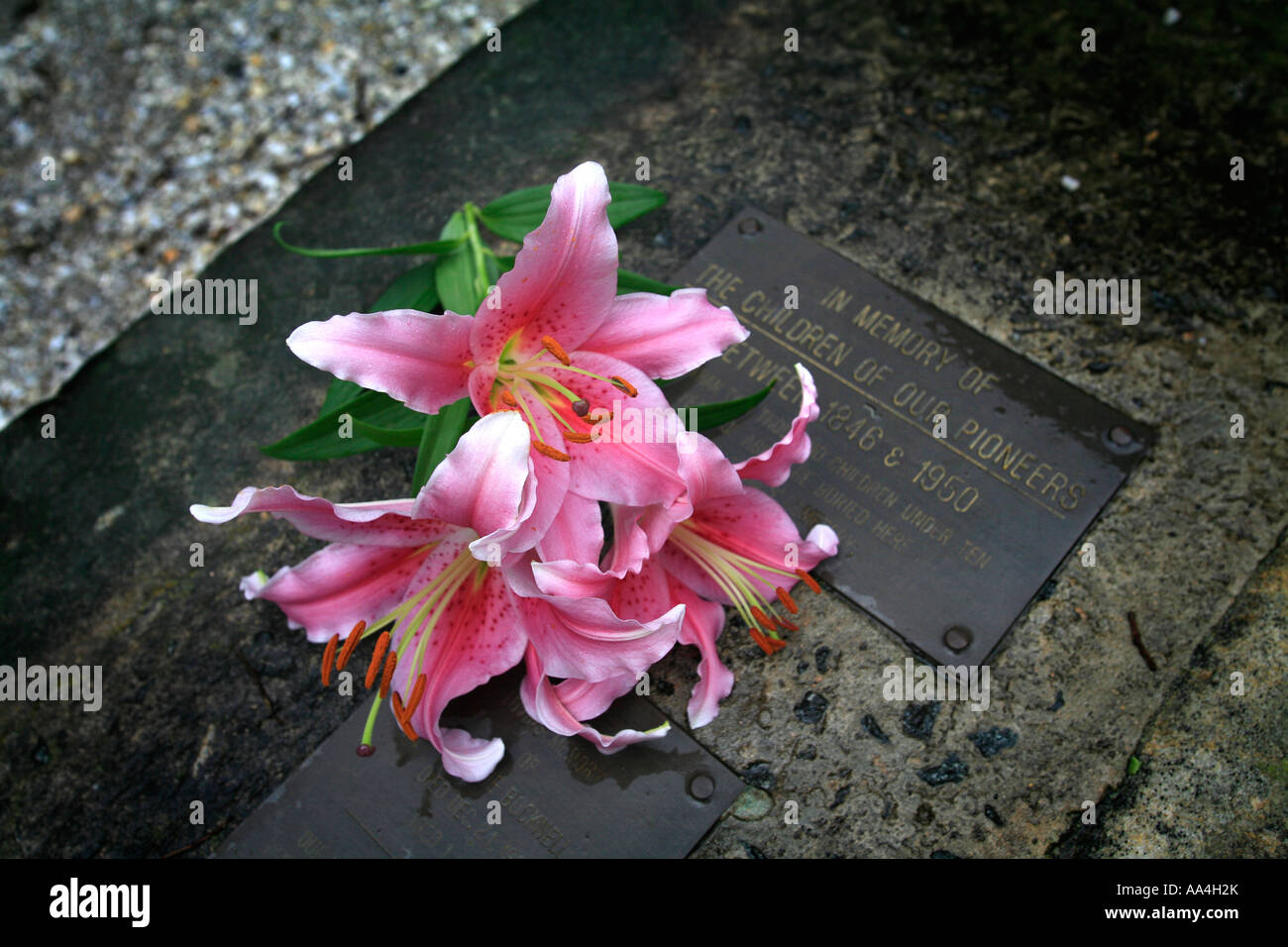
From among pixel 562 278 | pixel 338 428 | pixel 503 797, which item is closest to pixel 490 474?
pixel 562 278

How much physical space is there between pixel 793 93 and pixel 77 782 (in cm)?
254

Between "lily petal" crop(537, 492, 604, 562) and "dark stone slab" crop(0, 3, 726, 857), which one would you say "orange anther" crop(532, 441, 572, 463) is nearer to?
"lily petal" crop(537, 492, 604, 562)

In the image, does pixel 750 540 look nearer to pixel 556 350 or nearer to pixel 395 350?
pixel 556 350

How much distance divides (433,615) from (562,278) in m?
0.67

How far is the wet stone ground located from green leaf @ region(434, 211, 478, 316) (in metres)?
0.45

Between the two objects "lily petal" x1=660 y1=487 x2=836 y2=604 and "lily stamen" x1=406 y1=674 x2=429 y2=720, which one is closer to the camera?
"lily stamen" x1=406 y1=674 x2=429 y2=720

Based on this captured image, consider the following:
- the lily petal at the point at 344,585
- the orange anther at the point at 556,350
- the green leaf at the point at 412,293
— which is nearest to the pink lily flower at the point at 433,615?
the lily petal at the point at 344,585

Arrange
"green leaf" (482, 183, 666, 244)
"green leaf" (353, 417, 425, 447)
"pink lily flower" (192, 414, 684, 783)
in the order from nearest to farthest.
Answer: "pink lily flower" (192, 414, 684, 783) → "green leaf" (353, 417, 425, 447) → "green leaf" (482, 183, 666, 244)

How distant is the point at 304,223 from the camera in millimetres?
2994

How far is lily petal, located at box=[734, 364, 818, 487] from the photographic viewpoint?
1.84 meters

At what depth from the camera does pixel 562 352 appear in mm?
1805

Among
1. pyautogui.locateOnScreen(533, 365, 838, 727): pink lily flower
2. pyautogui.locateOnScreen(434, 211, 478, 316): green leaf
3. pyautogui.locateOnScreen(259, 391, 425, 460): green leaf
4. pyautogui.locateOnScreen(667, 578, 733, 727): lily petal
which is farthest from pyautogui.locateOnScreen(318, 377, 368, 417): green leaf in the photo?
pyautogui.locateOnScreen(667, 578, 733, 727): lily petal

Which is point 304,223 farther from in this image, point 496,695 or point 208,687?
point 496,695

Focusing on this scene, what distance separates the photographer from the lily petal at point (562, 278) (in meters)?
1.73
